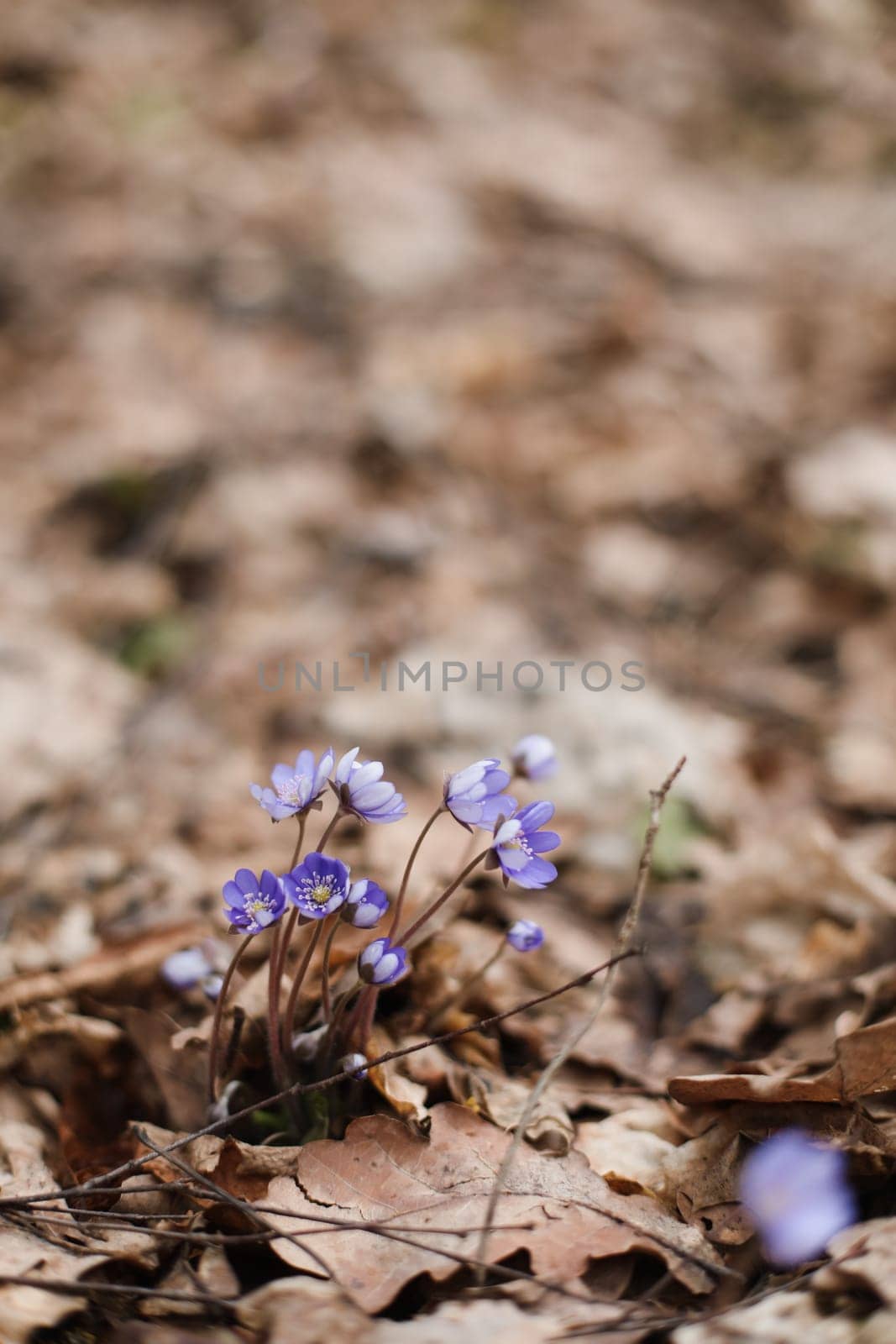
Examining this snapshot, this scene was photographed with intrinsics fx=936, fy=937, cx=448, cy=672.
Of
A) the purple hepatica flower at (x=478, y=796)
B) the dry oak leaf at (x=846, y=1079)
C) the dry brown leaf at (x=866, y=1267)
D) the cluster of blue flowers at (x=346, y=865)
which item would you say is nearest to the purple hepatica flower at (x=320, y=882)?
the cluster of blue flowers at (x=346, y=865)

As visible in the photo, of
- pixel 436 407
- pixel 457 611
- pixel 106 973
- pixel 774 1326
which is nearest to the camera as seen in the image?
pixel 774 1326

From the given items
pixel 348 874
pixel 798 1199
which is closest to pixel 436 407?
pixel 348 874

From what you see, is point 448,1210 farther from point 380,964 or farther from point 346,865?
point 346,865

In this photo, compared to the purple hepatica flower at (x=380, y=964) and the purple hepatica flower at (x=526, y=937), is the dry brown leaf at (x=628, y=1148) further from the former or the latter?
the purple hepatica flower at (x=380, y=964)

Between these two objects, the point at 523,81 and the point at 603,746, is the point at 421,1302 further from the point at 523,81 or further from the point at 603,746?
the point at 523,81

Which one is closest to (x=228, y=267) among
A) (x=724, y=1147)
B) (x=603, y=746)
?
(x=603, y=746)

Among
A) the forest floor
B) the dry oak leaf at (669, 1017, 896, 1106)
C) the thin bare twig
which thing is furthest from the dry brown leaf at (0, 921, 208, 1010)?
the dry oak leaf at (669, 1017, 896, 1106)
